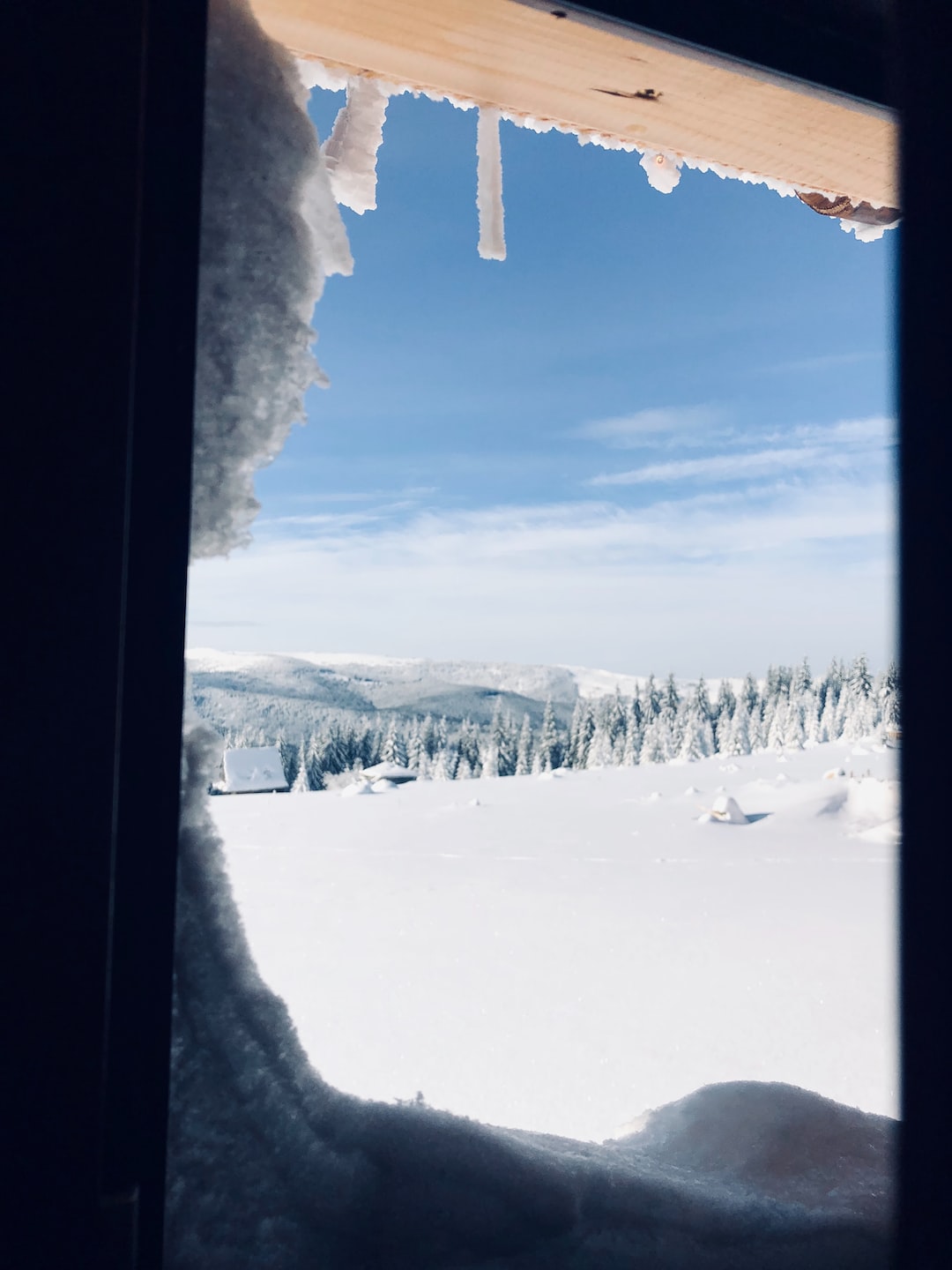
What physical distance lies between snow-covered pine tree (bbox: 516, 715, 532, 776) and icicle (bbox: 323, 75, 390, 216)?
5197mm

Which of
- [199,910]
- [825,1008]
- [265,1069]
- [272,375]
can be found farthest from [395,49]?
[825,1008]

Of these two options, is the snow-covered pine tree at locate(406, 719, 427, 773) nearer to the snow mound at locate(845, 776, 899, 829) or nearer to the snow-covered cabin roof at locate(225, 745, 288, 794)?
the snow mound at locate(845, 776, 899, 829)

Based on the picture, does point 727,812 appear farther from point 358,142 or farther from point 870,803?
point 358,142

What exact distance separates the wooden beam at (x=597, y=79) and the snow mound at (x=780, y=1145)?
1006 millimetres

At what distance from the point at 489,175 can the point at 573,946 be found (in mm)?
1827

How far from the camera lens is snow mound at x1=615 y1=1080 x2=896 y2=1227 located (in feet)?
2.30

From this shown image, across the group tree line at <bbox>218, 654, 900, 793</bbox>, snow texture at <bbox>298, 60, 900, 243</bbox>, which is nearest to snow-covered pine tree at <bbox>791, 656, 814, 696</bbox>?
tree line at <bbox>218, 654, 900, 793</bbox>

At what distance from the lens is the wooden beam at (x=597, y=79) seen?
0.62 m

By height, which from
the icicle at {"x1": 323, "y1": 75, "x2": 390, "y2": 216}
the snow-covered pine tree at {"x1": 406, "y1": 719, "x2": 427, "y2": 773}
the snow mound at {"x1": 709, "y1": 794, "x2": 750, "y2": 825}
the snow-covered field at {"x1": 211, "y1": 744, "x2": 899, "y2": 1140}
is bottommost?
the snow-covered field at {"x1": 211, "y1": 744, "x2": 899, "y2": 1140}

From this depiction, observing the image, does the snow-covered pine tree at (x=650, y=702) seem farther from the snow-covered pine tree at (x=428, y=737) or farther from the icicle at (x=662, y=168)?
the icicle at (x=662, y=168)

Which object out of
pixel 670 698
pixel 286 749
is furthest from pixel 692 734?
pixel 286 749

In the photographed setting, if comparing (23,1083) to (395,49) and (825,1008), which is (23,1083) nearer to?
(395,49)

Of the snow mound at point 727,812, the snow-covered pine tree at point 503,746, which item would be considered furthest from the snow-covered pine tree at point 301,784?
the snow-covered pine tree at point 503,746

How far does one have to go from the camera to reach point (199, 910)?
0.54 meters
